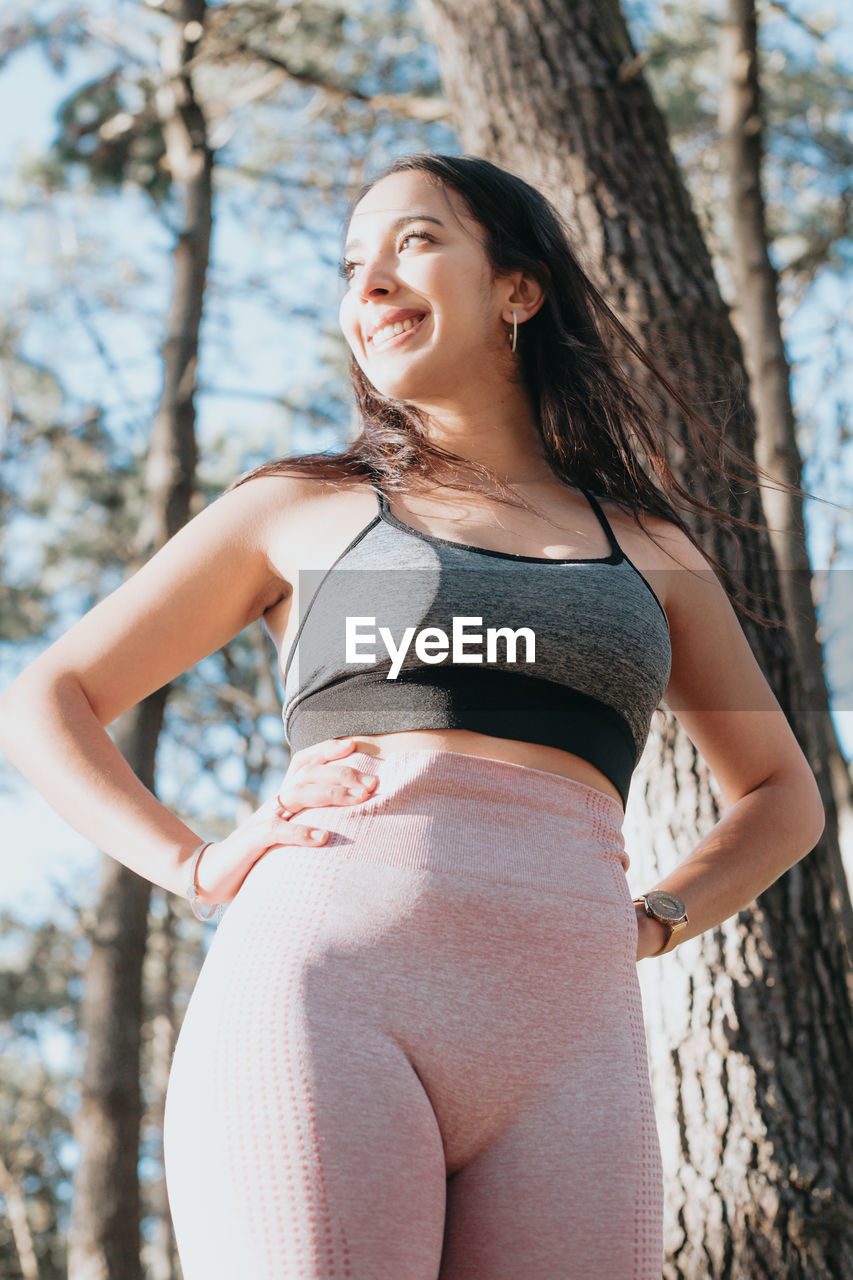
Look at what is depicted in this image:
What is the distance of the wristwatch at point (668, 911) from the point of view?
6.43 ft

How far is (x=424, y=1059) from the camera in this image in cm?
132

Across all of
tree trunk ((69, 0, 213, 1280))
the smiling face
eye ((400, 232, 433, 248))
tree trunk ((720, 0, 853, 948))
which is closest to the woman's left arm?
the smiling face

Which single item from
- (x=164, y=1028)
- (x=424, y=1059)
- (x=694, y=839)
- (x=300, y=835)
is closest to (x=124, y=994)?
(x=694, y=839)

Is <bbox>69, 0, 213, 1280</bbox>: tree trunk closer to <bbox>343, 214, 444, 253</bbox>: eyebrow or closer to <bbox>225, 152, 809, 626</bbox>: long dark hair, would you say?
<bbox>225, 152, 809, 626</bbox>: long dark hair

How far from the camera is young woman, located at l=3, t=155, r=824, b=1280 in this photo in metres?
1.29

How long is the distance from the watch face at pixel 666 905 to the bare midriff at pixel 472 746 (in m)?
0.46

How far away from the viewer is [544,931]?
1.45 metres

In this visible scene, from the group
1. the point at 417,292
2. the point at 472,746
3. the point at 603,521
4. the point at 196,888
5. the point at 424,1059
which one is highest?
the point at 417,292

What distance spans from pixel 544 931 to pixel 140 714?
15.6 feet

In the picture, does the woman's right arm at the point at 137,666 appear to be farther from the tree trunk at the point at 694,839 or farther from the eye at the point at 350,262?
the tree trunk at the point at 694,839

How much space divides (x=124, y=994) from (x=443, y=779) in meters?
4.98

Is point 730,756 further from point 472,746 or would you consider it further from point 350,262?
point 350,262

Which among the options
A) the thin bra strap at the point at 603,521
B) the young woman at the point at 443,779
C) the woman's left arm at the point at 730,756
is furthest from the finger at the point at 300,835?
the woman's left arm at the point at 730,756

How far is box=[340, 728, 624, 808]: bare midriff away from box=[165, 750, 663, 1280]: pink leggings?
32 millimetres
